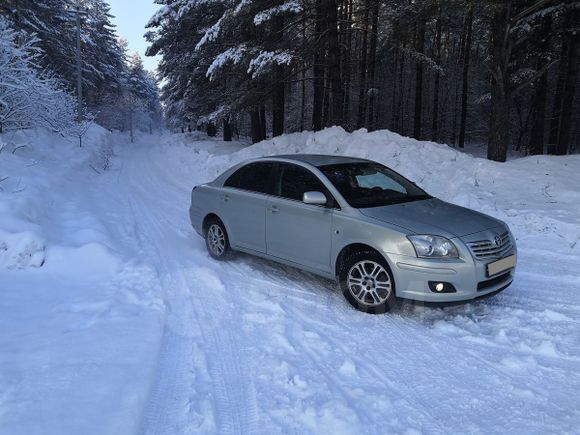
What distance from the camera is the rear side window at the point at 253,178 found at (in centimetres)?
629

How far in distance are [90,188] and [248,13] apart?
23.4 feet

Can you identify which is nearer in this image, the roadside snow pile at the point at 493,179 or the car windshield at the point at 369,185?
the car windshield at the point at 369,185

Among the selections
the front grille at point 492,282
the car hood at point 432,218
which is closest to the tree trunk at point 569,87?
the car hood at point 432,218

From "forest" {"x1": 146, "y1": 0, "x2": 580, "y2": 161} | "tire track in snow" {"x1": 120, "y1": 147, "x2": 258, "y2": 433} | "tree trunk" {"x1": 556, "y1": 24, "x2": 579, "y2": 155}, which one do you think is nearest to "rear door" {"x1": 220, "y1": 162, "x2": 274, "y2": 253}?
"tire track in snow" {"x1": 120, "y1": 147, "x2": 258, "y2": 433}

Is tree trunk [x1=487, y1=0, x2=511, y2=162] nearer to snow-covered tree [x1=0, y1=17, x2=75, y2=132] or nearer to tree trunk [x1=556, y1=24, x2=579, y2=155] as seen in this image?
tree trunk [x1=556, y1=24, x2=579, y2=155]

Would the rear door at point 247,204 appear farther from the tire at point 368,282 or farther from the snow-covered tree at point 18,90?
the snow-covered tree at point 18,90

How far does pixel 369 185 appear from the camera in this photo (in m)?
5.73

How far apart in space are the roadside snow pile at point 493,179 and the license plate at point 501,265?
110 inches

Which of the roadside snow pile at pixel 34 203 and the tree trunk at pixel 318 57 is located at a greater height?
the tree trunk at pixel 318 57

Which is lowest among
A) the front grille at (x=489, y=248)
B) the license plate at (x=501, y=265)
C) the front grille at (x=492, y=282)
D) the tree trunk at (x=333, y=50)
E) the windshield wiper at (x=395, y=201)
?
the front grille at (x=492, y=282)

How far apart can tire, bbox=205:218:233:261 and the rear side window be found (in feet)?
2.17

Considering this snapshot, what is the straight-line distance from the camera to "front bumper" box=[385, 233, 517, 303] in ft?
14.5

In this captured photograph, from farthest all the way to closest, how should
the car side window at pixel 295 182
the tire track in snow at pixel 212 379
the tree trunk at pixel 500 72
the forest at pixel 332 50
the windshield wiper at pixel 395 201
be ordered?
1. the forest at pixel 332 50
2. the tree trunk at pixel 500 72
3. the car side window at pixel 295 182
4. the windshield wiper at pixel 395 201
5. the tire track in snow at pixel 212 379

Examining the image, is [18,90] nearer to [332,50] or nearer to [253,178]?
[253,178]
